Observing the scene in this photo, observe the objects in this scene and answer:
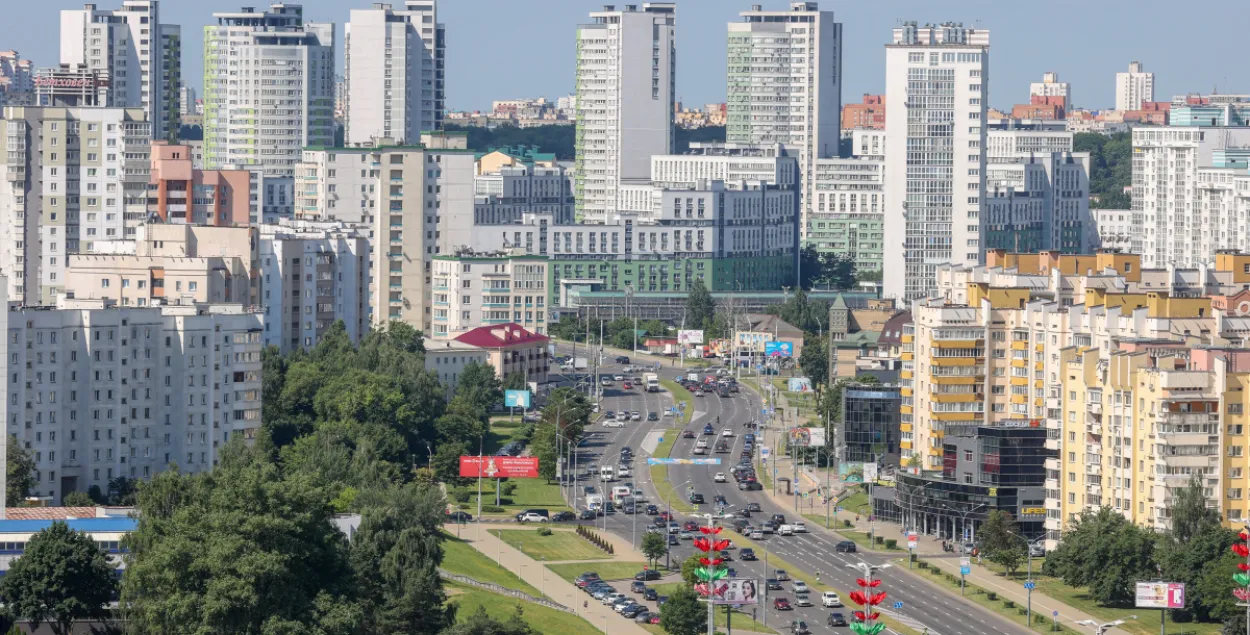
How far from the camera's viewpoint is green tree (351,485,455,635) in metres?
105

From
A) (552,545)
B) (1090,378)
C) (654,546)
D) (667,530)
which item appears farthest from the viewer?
(667,530)

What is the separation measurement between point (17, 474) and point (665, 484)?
41688 mm

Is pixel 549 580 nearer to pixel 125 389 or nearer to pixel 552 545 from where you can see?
pixel 552 545

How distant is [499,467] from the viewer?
148 metres

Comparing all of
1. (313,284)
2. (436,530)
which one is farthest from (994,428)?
(313,284)

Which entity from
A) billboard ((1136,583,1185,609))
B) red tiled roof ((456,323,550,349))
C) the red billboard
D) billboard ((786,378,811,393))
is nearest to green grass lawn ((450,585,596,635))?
billboard ((1136,583,1185,609))

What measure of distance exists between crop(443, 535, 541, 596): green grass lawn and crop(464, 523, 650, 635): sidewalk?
21.8 inches

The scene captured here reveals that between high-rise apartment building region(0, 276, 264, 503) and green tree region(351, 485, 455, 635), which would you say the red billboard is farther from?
green tree region(351, 485, 455, 635)

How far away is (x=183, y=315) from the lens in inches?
5438

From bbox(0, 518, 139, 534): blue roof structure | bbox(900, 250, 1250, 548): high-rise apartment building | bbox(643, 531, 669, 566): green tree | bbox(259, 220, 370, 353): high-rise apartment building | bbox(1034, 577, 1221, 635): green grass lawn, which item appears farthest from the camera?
bbox(259, 220, 370, 353): high-rise apartment building

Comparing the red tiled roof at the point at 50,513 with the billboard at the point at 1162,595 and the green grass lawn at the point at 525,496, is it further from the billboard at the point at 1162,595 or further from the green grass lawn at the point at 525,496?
the billboard at the point at 1162,595

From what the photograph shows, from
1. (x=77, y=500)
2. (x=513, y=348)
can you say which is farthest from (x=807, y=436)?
(x=77, y=500)

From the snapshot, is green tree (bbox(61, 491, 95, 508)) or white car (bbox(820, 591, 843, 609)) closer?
white car (bbox(820, 591, 843, 609))

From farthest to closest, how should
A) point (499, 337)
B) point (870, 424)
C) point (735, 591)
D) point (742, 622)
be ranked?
point (499, 337) < point (870, 424) < point (742, 622) < point (735, 591)
